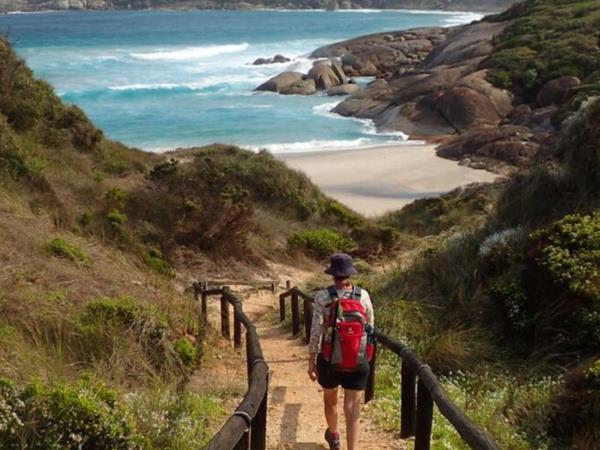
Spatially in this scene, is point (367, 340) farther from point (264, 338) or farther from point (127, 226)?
point (127, 226)

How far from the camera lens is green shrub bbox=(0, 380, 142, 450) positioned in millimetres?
4547

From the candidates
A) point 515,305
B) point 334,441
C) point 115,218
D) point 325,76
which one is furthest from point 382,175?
point 325,76

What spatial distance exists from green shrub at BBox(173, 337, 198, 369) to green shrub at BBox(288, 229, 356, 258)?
12.0m

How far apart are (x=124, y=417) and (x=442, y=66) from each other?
2160 inches

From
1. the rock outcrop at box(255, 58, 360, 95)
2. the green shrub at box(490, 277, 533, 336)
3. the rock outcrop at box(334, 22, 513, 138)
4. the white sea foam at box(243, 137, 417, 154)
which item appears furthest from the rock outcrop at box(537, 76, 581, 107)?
the green shrub at box(490, 277, 533, 336)

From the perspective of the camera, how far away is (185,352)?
805 centimetres

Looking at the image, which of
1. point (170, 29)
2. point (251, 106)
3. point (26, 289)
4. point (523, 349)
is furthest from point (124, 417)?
point (170, 29)

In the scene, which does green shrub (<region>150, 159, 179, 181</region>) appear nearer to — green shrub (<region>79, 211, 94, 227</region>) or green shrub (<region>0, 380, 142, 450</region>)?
green shrub (<region>79, 211, 94, 227</region>)

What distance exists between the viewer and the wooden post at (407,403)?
6445 millimetres

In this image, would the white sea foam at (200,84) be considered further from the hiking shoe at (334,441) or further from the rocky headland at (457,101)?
the hiking shoe at (334,441)

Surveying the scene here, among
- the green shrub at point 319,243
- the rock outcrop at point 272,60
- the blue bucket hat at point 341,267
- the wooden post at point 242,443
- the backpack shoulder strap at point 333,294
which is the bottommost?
the green shrub at point 319,243

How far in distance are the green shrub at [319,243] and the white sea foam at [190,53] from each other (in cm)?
7120

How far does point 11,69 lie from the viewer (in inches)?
727

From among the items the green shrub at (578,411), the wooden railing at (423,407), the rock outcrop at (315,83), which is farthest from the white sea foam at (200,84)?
the wooden railing at (423,407)
